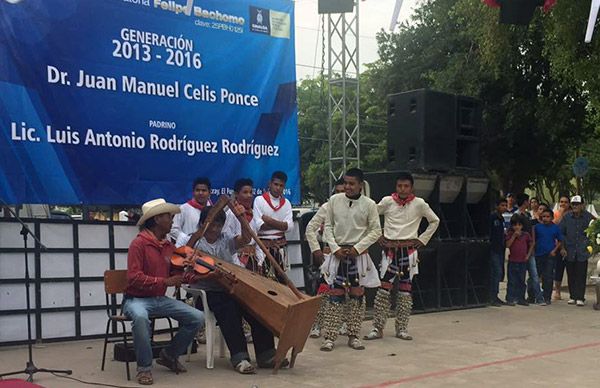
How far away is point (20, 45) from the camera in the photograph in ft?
25.6

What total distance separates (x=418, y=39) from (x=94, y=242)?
20182mm

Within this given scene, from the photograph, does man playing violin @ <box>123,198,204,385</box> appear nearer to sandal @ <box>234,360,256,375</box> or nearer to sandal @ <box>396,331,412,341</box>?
sandal @ <box>234,360,256,375</box>

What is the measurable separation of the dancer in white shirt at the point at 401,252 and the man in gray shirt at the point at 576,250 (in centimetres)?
412

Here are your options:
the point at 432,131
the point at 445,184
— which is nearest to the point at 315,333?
the point at 445,184

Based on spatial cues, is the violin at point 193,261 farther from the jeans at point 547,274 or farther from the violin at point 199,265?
the jeans at point 547,274

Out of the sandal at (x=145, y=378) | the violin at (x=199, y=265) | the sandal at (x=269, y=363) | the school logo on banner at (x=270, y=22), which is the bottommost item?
the sandal at (x=269, y=363)

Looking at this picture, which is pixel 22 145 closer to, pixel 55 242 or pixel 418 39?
pixel 55 242

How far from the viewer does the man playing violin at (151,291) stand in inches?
232

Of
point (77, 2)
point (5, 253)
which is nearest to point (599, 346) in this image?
point (5, 253)

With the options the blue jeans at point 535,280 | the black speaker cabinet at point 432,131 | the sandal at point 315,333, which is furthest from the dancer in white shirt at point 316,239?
the blue jeans at point 535,280

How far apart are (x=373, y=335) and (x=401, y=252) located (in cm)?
97

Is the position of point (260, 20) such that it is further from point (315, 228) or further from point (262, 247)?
point (262, 247)

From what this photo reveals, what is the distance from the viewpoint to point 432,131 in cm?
1025

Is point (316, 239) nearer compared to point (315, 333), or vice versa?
point (316, 239)
